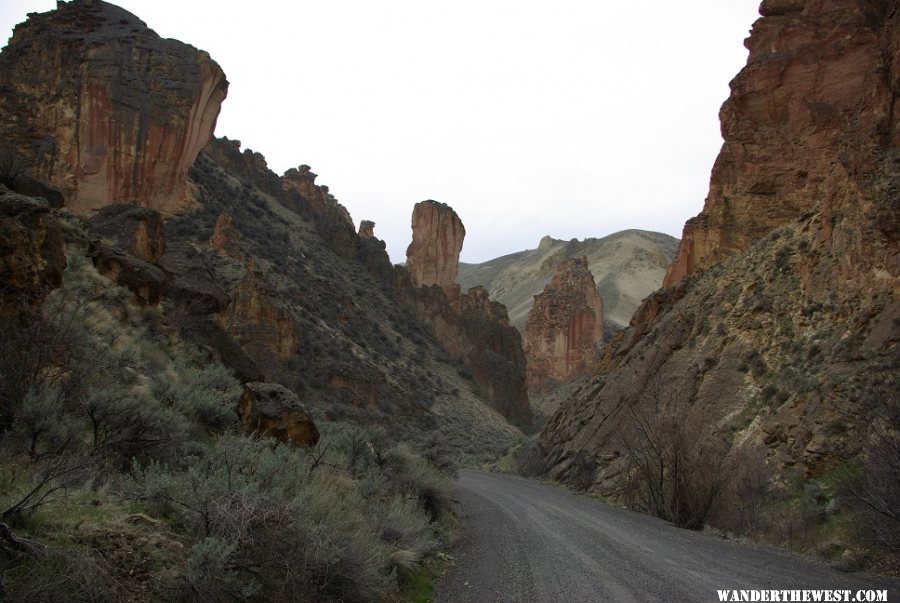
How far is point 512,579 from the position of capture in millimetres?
7234

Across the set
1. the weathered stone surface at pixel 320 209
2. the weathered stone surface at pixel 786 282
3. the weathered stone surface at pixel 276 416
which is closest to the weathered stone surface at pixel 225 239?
the weathered stone surface at pixel 320 209

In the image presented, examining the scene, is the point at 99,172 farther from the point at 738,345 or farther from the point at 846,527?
the point at 846,527

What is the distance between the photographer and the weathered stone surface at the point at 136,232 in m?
17.1

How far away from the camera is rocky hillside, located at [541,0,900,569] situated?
1100 cm

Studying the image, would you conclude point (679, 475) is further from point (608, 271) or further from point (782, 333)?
point (608, 271)

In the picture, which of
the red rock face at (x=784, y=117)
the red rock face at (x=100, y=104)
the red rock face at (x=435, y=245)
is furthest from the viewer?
the red rock face at (x=435, y=245)

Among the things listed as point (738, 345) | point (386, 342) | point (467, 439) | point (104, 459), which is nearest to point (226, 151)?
point (386, 342)

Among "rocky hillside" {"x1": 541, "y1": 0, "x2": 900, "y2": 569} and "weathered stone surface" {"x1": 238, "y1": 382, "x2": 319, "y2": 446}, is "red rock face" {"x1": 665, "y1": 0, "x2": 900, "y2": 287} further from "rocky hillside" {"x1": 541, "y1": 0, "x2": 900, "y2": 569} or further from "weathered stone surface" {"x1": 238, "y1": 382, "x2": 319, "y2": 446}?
"weathered stone surface" {"x1": 238, "y1": 382, "x2": 319, "y2": 446}

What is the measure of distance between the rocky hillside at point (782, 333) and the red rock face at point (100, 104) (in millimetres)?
27985

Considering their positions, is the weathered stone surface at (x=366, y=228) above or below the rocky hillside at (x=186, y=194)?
above

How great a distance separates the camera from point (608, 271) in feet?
447

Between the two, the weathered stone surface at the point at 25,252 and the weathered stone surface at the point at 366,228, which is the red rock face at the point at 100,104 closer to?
the weathered stone surface at the point at 25,252

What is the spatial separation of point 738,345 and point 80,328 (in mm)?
17156

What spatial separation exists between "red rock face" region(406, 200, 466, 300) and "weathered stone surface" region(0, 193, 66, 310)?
73.8m
